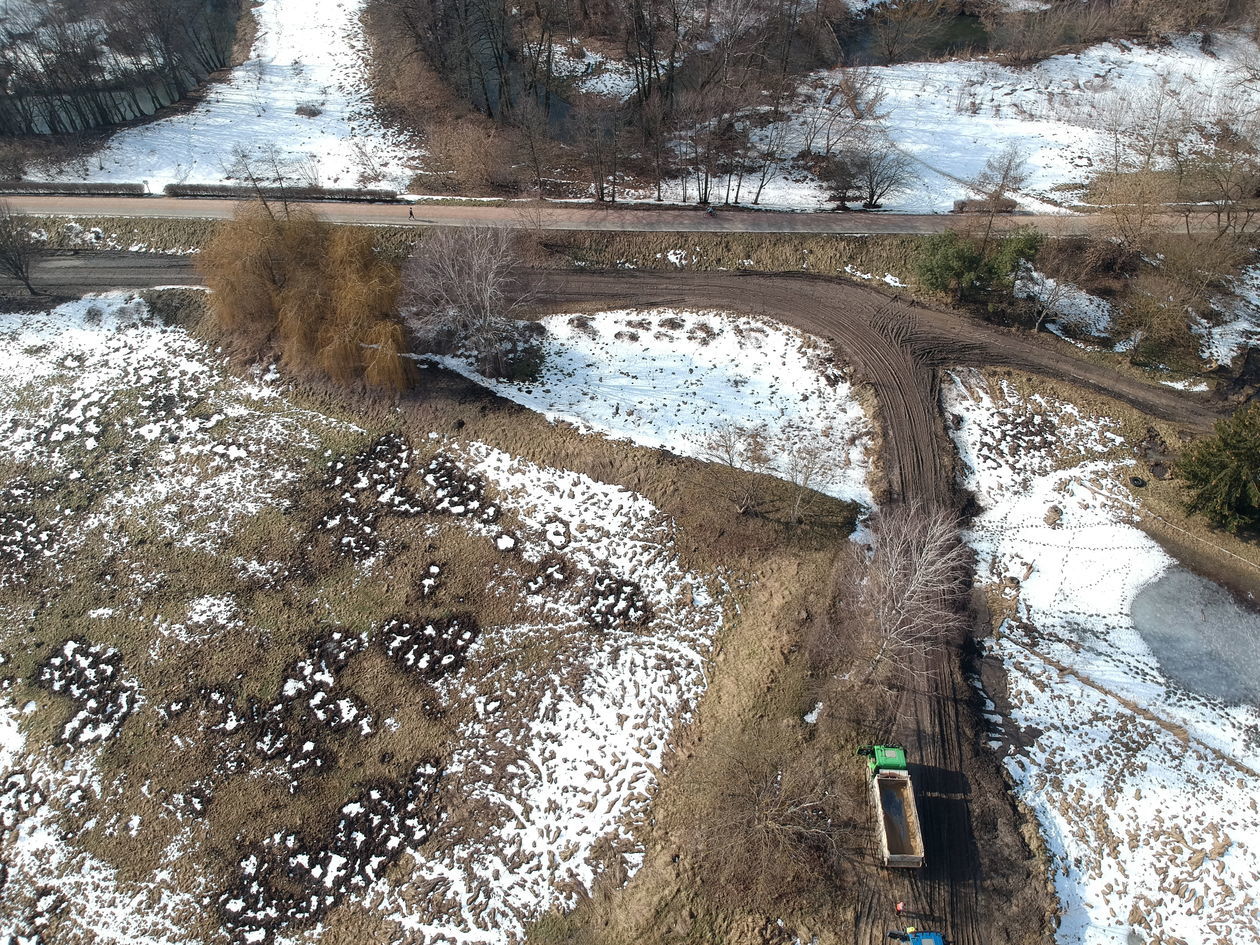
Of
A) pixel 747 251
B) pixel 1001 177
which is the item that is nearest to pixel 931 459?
pixel 747 251

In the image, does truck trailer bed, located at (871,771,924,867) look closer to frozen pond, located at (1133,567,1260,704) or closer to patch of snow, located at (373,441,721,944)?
patch of snow, located at (373,441,721,944)

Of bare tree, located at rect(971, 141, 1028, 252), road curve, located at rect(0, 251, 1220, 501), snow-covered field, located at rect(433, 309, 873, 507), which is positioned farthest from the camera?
bare tree, located at rect(971, 141, 1028, 252)

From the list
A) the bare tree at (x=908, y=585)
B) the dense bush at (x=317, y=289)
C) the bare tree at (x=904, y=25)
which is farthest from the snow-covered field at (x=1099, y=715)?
Answer: the bare tree at (x=904, y=25)

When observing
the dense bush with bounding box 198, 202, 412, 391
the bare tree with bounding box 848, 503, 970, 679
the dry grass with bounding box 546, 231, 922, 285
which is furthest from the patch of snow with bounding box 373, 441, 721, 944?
the dry grass with bounding box 546, 231, 922, 285

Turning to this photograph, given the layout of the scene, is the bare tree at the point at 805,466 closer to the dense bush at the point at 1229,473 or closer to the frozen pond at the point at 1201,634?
the frozen pond at the point at 1201,634

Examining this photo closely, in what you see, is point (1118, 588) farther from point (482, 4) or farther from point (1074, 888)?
point (482, 4)

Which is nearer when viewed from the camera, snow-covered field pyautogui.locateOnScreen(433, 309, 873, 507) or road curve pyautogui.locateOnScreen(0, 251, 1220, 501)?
snow-covered field pyautogui.locateOnScreen(433, 309, 873, 507)

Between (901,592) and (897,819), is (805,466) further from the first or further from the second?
(897,819)
